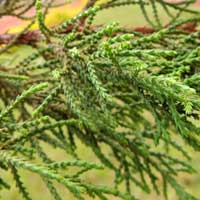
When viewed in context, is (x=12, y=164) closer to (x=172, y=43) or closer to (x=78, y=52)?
(x=78, y=52)

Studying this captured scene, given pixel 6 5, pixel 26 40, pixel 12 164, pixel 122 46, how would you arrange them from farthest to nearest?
pixel 6 5 → pixel 26 40 → pixel 12 164 → pixel 122 46

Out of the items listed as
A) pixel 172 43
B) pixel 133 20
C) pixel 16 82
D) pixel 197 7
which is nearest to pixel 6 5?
pixel 16 82

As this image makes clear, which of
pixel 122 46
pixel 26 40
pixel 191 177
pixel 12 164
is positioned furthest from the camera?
pixel 191 177

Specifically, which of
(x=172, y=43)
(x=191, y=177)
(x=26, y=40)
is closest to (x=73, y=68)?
(x=172, y=43)

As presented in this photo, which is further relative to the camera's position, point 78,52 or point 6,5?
point 6,5

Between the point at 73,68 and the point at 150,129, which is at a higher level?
the point at 73,68

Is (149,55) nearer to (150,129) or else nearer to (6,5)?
(6,5)


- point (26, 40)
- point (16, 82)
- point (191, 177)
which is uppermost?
point (26, 40)

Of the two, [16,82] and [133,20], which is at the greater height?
[16,82]

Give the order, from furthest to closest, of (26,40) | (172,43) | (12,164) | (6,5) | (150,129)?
(150,129), (6,5), (26,40), (172,43), (12,164)
